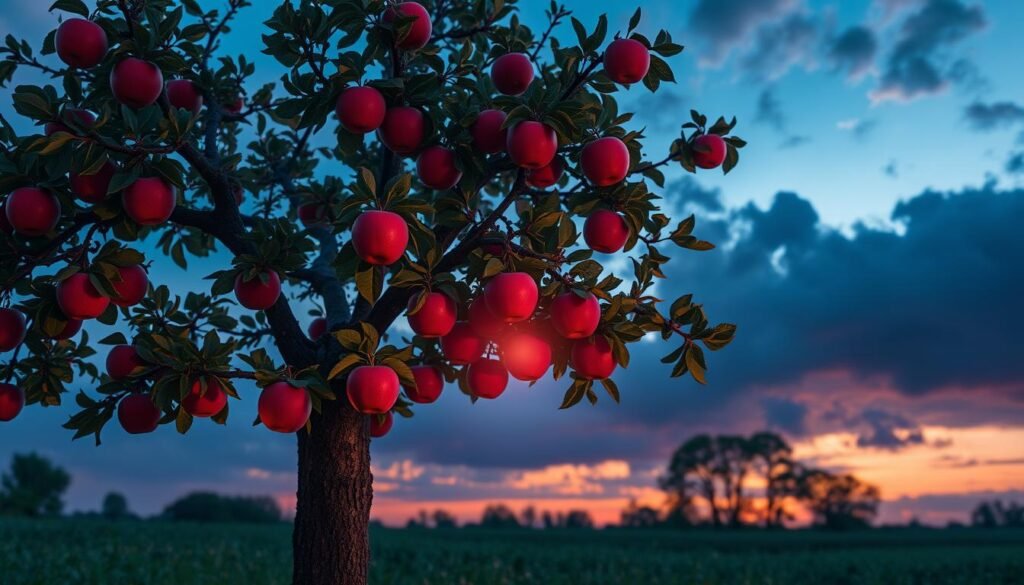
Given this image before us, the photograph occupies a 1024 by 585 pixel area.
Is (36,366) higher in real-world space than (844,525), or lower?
higher

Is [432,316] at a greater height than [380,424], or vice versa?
[432,316]

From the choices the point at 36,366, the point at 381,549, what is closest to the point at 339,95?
the point at 36,366

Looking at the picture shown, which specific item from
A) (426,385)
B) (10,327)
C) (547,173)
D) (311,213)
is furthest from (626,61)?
(10,327)

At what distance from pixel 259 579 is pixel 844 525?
240 ft

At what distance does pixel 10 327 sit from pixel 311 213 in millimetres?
2848

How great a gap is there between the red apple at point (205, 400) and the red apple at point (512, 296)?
68.7 inches

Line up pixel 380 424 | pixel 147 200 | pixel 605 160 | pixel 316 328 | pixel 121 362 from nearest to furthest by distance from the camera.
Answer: pixel 605 160, pixel 147 200, pixel 121 362, pixel 380 424, pixel 316 328

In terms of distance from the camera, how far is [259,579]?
1244cm

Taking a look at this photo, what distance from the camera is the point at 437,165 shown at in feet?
14.8

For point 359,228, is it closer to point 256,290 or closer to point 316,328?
point 256,290

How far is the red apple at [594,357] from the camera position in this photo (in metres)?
4.60

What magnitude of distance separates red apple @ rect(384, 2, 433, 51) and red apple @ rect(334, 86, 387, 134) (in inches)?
14.9

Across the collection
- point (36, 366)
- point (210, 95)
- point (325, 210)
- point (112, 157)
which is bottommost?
point (36, 366)

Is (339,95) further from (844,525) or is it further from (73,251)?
(844,525)
